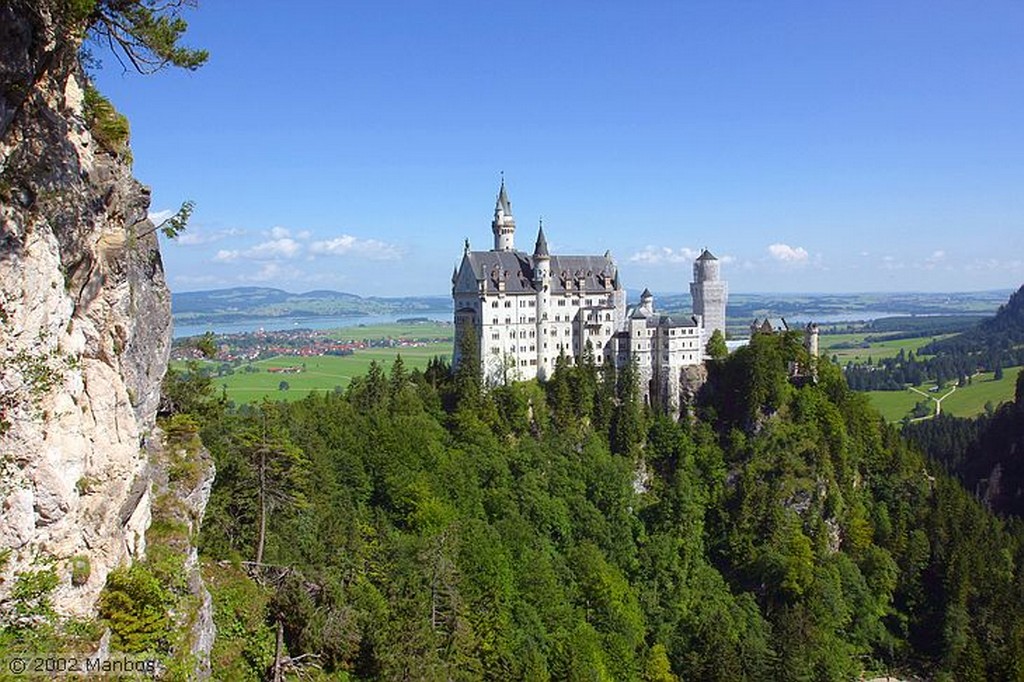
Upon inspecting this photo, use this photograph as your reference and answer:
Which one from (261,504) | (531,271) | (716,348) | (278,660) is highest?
(531,271)

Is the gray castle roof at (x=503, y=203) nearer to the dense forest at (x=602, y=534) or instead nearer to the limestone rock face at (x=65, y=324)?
the dense forest at (x=602, y=534)

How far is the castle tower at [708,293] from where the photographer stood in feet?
303

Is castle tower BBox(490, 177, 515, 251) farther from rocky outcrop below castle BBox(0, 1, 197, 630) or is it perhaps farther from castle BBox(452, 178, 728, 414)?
rocky outcrop below castle BBox(0, 1, 197, 630)

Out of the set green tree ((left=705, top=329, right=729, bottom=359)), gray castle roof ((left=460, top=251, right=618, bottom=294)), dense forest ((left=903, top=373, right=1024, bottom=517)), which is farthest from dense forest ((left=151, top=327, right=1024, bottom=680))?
dense forest ((left=903, top=373, right=1024, bottom=517))

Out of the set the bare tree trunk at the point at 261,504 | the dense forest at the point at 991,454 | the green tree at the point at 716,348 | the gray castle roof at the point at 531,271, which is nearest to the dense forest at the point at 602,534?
the bare tree trunk at the point at 261,504

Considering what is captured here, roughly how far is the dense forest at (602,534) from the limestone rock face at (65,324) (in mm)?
11042

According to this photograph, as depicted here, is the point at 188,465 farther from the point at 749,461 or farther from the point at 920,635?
the point at 920,635

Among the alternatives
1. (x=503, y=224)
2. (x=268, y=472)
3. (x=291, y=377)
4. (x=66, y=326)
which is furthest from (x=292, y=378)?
(x=66, y=326)

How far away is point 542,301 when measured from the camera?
3361 inches

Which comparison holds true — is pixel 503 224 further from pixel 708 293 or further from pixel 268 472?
pixel 268 472

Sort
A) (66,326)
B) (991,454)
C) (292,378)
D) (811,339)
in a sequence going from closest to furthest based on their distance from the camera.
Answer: (66,326) → (811,339) → (991,454) → (292,378)

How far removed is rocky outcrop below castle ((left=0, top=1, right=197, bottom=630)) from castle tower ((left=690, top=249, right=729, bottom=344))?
7369 cm

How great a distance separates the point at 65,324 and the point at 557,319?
6752 cm

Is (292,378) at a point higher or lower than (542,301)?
lower
